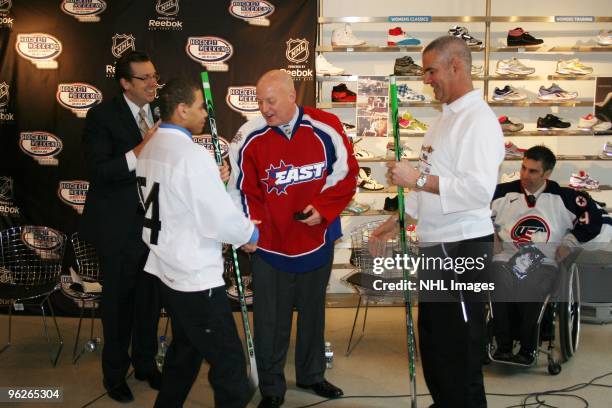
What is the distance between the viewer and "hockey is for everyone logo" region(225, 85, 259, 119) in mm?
6121

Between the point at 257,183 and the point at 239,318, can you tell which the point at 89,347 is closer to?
the point at 239,318

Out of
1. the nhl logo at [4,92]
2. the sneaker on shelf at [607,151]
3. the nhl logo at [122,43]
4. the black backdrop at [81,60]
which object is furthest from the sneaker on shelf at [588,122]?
the nhl logo at [4,92]

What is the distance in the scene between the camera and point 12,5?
602 centimetres

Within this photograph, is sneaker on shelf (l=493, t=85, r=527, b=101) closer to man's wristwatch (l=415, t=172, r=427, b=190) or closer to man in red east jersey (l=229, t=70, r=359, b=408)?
man in red east jersey (l=229, t=70, r=359, b=408)

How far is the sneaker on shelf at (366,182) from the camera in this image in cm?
625

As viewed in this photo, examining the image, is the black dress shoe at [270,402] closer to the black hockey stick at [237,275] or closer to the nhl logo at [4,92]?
the black hockey stick at [237,275]

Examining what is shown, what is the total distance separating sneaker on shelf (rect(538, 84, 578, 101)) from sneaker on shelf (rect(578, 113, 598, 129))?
0.22 meters

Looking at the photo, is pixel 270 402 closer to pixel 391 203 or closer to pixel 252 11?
pixel 391 203

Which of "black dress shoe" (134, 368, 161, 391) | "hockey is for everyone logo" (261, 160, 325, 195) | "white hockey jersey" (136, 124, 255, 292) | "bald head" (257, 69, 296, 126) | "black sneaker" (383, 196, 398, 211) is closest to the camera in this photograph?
"white hockey jersey" (136, 124, 255, 292)

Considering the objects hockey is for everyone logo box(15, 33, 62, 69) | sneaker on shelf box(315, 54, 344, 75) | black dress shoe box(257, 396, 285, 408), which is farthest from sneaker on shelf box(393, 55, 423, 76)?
black dress shoe box(257, 396, 285, 408)

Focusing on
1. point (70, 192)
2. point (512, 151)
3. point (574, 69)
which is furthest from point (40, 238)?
point (574, 69)

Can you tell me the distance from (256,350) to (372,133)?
2690 mm

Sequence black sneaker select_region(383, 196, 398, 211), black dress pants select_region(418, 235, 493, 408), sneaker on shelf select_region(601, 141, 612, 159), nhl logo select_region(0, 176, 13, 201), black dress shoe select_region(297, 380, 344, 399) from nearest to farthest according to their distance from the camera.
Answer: black dress pants select_region(418, 235, 493, 408), black dress shoe select_region(297, 380, 344, 399), nhl logo select_region(0, 176, 13, 201), black sneaker select_region(383, 196, 398, 211), sneaker on shelf select_region(601, 141, 612, 159)

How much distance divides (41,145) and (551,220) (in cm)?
414
